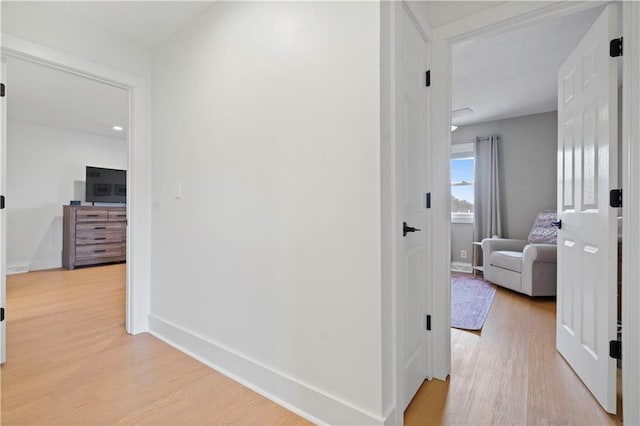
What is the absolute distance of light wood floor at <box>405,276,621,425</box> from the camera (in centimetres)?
143

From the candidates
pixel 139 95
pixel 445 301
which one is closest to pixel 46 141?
pixel 139 95

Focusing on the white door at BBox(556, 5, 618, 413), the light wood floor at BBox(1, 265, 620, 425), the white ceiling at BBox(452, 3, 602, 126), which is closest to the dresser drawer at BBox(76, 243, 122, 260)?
the light wood floor at BBox(1, 265, 620, 425)

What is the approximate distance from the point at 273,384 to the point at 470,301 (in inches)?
100

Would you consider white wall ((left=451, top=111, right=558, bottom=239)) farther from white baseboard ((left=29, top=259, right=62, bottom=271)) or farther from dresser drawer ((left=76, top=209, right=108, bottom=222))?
white baseboard ((left=29, top=259, right=62, bottom=271))

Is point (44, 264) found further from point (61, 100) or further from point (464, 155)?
point (464, 155)

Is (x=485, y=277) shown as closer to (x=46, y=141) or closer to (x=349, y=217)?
(x=349, y=217)

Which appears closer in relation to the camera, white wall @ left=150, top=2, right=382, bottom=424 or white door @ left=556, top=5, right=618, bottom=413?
white wall @ left=150, top=2, right=382, bottom=424

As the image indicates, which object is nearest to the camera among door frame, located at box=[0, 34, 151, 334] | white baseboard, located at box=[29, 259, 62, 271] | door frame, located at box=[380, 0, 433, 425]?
door frame, located at box=[380, 0, 433, 425]

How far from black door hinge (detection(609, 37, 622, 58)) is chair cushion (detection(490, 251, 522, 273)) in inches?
101

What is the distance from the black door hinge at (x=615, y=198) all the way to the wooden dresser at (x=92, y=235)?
6.43 m

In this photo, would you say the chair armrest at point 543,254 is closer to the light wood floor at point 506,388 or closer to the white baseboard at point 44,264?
the light wood floor at point 506,388

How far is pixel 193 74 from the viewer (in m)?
2.08

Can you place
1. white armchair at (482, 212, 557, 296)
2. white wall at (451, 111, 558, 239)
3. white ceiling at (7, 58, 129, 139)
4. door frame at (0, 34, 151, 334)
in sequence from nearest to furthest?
door frame at (0, 34, 151, 334)
white ceiling at (7, 58, 129, 139)
white armchair at (482, 212, 557, 296)
white wall at (451, 111, 558, 239)

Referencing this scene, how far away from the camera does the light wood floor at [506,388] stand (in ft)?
4.69
